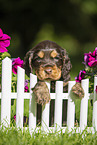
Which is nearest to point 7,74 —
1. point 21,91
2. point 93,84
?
point 21,91

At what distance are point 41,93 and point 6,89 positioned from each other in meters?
0.45

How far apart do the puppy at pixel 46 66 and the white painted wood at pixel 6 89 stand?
1.11 feet

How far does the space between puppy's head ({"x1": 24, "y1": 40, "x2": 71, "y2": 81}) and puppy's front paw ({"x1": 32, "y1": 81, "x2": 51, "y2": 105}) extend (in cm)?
11

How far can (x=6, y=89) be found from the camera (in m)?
2.98

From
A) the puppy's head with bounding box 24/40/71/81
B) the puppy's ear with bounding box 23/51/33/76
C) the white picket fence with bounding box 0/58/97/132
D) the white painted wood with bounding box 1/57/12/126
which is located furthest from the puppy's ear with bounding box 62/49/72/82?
the white painted wood with bounding box 1/57/12/126

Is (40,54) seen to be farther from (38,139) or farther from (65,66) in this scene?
(38,139)

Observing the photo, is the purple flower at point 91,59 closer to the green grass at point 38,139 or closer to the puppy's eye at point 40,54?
the puppy's eye at point 40,54

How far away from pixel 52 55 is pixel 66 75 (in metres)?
0.40

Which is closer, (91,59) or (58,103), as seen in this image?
(58,103)

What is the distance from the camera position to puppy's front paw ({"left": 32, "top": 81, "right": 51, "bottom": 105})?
2840 mm

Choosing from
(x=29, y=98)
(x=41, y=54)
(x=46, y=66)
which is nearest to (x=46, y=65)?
(x=46, y=66)

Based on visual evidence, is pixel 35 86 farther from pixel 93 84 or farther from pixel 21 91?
pixel 93 84

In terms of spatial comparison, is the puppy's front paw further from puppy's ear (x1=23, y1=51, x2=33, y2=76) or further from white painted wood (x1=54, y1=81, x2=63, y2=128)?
puppy's ear (x1=23, y1=51, x2=33, y2=76)

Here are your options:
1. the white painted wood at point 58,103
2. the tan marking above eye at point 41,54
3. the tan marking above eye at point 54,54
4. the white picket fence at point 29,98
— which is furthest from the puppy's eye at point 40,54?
the white painted wood at point 58,103
